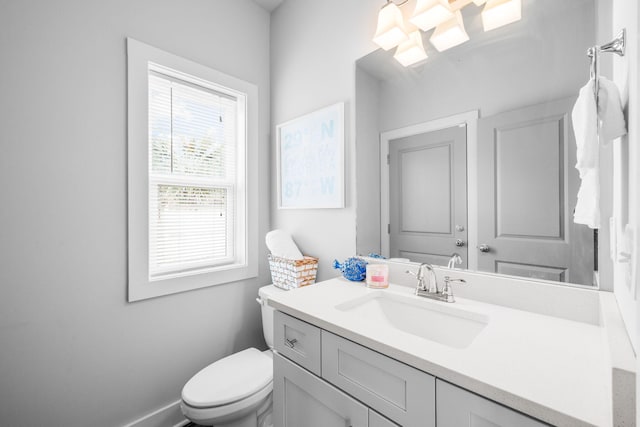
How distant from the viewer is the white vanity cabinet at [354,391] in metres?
0.59

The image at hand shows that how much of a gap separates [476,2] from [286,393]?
1648 millimetres

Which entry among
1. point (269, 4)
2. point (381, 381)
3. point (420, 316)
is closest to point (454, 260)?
point (420, 316)

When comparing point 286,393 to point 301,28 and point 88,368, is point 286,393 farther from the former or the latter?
point 301,28

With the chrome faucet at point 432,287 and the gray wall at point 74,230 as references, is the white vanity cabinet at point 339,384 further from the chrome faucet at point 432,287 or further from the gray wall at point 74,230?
the gray wall at point 74,230

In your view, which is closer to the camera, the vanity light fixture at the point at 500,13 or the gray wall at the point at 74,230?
the vanity light fixture at the point at 500,13

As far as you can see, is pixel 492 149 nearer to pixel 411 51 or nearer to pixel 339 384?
pixel 411 51

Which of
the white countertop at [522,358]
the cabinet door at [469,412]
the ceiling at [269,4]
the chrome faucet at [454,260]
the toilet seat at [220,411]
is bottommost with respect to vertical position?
the toilet seat at [220,411]

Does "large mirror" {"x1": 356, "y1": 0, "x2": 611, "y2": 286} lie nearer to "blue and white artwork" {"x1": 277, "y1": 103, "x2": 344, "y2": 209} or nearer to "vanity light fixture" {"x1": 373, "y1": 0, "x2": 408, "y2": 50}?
"vanity light fixture" {"x1": 373, "y1": 0, "x2": 408, "y2": 50}

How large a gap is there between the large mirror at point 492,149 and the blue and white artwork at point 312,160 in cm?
24

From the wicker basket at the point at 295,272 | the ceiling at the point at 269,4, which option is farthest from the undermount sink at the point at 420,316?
the ceiling at the point at 269,4

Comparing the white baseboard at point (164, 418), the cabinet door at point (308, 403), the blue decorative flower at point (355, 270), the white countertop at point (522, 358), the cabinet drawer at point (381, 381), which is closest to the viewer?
the white countertop at point (522, 358)

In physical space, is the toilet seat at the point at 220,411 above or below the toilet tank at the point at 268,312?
below

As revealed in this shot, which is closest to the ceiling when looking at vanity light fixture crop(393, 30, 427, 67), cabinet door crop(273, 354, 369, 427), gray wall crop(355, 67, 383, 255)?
gray wall crop(355, 67, 383, 255)

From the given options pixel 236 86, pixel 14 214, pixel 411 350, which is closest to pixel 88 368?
pixel 14 214
